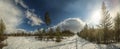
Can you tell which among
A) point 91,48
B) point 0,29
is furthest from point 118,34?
point 0,29

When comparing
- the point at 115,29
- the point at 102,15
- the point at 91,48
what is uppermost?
the point at 102,15

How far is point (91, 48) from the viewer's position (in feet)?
94.4

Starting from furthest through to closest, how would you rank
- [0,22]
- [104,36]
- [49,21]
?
[49,21] < [0,22] < [104,36]

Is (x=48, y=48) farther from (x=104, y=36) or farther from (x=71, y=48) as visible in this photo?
(x=104, y=36)

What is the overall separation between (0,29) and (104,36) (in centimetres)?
2223

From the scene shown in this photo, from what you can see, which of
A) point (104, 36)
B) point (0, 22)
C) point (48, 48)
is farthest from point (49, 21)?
point (48, 48)

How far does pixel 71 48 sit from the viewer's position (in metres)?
28.4

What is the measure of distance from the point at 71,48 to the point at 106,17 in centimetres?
1808

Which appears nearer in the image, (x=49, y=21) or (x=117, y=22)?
(x=117, y=22)

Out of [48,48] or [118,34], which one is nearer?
[48,48]

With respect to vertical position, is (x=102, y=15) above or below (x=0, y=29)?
above

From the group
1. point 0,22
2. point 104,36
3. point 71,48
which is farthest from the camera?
point 0,22

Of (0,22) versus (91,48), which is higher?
(0,22)

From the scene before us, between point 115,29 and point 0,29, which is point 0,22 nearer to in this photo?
point 0,29
